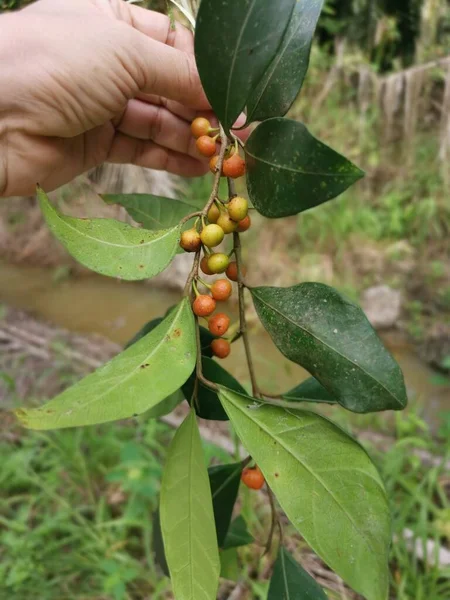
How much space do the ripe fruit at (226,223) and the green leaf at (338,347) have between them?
10 cm

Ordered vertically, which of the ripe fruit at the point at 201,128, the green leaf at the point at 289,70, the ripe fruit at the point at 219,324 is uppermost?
the green leaf at the point at 289,70

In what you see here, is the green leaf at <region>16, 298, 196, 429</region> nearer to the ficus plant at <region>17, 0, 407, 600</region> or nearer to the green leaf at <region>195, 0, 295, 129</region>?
the ficus plant at <region>17, 0, 407, 600</region>

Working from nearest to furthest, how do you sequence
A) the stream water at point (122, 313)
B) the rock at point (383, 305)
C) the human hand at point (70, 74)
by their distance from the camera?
1. the human hand at point (70, 74)
2. the stream water at point (122, 313)
3. the rock at point (383, 305)

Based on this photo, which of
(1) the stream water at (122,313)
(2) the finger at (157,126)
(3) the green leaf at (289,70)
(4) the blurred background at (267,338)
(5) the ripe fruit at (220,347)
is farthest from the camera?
(1) the stream water at (122,313)

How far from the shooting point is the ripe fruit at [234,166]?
0.55m

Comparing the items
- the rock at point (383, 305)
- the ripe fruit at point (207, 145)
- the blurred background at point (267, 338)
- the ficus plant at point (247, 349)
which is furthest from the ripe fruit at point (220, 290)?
the rock at point (383, 305)

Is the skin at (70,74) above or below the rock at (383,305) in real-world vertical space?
above

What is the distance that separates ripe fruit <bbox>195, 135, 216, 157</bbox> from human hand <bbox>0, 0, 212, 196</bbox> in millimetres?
270

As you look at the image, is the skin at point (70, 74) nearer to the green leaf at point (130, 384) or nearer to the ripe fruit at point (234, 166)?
the ripe fruit at point (234, 166)

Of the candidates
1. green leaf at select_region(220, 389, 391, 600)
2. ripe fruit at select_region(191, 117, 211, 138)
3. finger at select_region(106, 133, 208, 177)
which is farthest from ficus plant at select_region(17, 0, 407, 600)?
finger at select_region(106, 133, 208, 177)

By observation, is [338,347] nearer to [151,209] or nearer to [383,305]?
[151,209]

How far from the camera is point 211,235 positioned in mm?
512

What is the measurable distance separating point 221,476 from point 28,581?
1070 mm

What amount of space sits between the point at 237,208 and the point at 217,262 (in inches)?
2.6
